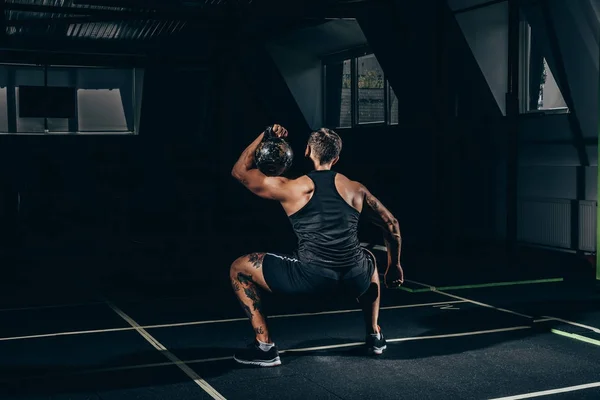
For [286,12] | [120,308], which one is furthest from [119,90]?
Result: [120,308]

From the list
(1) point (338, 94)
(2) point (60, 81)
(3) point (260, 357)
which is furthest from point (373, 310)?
(2) point (60, 81)

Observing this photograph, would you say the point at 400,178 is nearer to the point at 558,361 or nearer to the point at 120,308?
the point at 120,308

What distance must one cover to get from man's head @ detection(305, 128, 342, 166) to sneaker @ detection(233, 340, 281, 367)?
116 cm

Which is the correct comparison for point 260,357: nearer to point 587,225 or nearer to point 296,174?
point 587,225

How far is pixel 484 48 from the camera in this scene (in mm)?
11469

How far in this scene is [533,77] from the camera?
439 inches

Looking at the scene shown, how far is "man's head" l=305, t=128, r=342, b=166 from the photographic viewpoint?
14.7 feet

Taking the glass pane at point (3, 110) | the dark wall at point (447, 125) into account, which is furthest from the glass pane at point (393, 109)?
the glass pane at point (3, 110)

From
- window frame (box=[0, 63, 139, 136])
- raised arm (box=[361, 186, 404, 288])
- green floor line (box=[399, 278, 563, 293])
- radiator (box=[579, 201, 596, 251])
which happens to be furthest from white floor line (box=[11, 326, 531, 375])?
window frame (box=[0, 63, 139, 136])

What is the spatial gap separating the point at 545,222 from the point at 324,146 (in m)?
6.77

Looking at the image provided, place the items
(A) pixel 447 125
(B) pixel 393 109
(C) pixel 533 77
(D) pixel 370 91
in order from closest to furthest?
(A) pixel 447 125 < (C) pixel 533 77 < (B) pixel 393 109 < (D) pixel 370 91

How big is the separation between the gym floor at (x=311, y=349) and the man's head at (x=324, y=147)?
845mm

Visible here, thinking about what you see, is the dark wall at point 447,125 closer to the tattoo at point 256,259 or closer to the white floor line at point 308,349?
the white floor line at point 308,349

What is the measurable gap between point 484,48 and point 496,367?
308 inches
